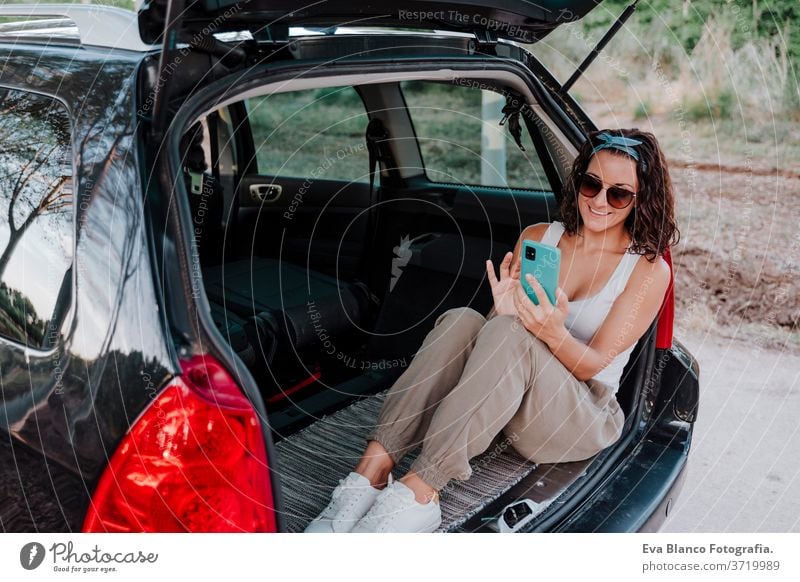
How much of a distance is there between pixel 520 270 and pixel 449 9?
73cm

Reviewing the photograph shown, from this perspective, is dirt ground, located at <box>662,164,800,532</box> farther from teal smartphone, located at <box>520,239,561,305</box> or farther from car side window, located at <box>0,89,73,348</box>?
car side window, located at <box>0,89,73,348</box>

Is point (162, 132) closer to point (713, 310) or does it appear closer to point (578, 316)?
point (578, 316)

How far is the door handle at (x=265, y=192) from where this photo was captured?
11.9 ft

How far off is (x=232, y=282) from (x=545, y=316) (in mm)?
1484

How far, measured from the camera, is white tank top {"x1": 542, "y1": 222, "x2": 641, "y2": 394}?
218cm

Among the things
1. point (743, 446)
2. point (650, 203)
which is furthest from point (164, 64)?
point (743, 446)

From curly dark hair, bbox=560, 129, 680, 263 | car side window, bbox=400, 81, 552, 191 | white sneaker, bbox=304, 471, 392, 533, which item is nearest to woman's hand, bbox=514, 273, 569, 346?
curly dark hair, bbox=560, 129, 680, 263

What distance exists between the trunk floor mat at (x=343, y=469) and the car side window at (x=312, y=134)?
A: 149 cm

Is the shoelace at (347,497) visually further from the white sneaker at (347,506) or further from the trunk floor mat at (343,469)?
the trunk floor mat at (343,469)

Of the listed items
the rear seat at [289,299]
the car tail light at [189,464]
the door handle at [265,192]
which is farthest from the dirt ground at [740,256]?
the car tail light at [189,464]

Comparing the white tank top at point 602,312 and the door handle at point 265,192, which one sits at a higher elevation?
the door handle at point 265,192

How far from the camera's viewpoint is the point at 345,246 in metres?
3.38
